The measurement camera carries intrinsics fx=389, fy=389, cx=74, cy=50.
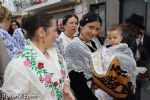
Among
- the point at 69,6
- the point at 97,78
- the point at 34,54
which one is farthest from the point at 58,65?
the point at 69,6

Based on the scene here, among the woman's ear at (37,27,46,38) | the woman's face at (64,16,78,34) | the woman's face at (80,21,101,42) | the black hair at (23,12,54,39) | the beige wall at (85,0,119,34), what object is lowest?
the beige wall at (85,0,119,34)

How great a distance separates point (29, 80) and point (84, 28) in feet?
3.51

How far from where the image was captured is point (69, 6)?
22.1 meters

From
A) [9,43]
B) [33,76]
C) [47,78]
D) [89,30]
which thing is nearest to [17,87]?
[33,76]

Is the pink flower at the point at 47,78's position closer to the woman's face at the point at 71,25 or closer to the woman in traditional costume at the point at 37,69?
the woman in traditional costume at the point at 37,69

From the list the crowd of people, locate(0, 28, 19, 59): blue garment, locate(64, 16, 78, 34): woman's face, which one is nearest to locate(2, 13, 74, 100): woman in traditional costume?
the crowd of people

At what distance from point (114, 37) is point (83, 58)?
1.65ft

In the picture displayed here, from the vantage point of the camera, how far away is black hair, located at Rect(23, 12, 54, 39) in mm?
3236

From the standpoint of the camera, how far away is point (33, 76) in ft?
10.2

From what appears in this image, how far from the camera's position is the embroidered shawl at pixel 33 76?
121 inches

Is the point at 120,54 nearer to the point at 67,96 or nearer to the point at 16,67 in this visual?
the point at 67,96

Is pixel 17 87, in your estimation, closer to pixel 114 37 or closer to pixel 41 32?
pixel 41 32

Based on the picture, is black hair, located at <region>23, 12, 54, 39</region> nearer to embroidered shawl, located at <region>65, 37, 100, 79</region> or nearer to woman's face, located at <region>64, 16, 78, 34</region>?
embroidered shawl, located at <region>65, 37, 100, 79</region>

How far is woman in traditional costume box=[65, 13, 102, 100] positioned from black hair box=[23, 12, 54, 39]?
66 cm
